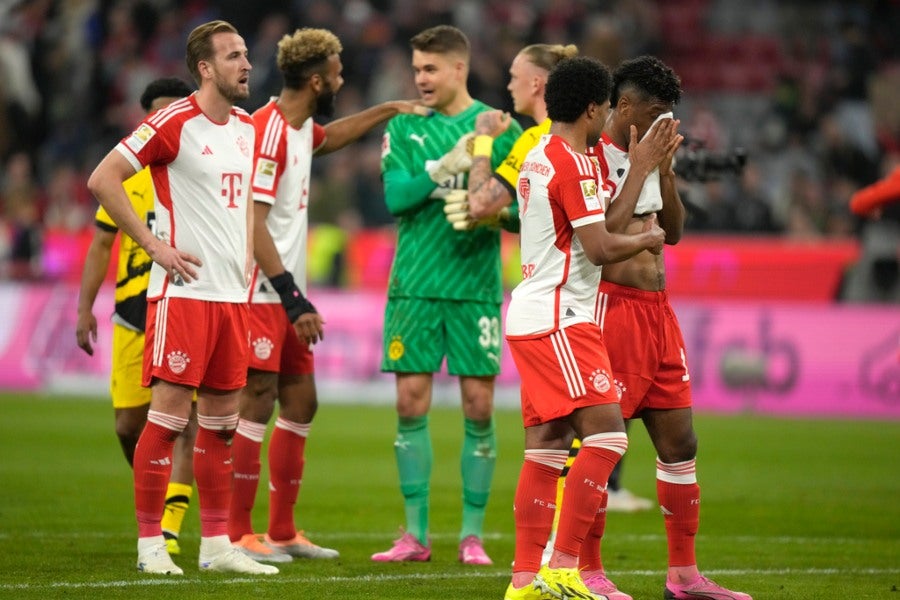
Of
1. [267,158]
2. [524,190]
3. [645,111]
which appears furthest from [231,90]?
[645,111]

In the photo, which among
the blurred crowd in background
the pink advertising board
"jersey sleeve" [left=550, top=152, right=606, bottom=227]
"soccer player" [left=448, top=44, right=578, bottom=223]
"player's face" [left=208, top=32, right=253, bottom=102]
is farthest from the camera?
the blurred crowd in background

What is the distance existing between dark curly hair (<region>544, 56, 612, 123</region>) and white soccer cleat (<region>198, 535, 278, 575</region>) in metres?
2.78

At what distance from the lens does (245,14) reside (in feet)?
76.7

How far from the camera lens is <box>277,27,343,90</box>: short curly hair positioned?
798cm

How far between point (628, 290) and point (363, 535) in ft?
9.84

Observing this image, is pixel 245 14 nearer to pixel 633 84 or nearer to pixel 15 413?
pixel 15 413

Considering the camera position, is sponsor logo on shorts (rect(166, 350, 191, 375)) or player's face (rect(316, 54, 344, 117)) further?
player's face (rect(316, 54, 344, 117))

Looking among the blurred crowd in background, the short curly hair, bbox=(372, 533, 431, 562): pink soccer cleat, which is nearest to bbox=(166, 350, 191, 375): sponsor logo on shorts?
bbox=(372, 533, 431, 562): pink soccer cleat

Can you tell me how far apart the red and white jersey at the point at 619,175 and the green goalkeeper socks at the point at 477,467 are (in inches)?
78.9

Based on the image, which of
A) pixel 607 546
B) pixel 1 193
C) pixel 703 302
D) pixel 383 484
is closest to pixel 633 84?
pixel 607 546

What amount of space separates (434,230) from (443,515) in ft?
8.53

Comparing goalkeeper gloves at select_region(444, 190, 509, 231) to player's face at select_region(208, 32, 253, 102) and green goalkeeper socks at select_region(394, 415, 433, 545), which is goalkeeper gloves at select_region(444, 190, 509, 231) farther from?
player's face at select_region(208, 32, 253, 102)

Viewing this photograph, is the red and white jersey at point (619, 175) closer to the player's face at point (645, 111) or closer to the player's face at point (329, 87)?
the player's face at point (645, 111)

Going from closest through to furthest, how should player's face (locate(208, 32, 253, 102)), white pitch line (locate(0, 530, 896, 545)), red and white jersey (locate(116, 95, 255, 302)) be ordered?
red and white jersey (locate(116, 95, 255, 302)) → player's face (locate(208, 32, 253, 102)) → white pitch line (locate(0, 530, 896, 545))
